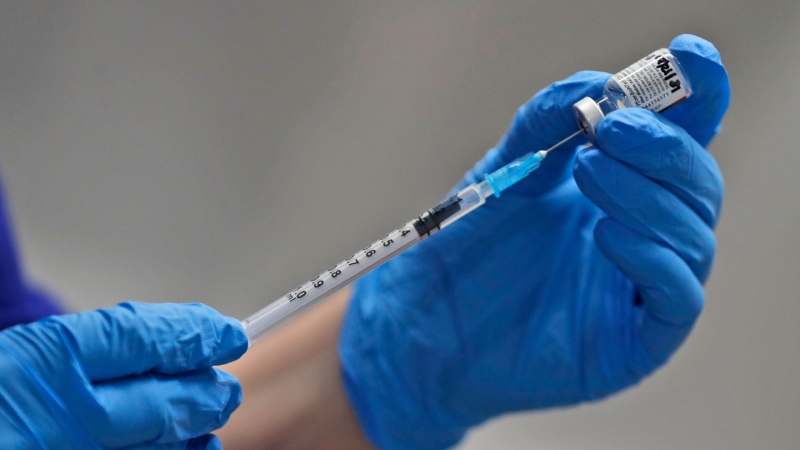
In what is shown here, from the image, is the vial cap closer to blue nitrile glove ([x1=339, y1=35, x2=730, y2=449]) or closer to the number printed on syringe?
blue nitrile glove ([x1=339, y1=35, x2=730, y2=449])

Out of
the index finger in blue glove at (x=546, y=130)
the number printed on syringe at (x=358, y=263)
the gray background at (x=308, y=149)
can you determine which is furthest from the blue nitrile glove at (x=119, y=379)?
the gray background at (x=308, y=149)

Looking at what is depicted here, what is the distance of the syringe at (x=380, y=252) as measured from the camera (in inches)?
41.0

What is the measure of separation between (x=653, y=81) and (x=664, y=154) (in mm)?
114

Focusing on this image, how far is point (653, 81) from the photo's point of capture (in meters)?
0.97

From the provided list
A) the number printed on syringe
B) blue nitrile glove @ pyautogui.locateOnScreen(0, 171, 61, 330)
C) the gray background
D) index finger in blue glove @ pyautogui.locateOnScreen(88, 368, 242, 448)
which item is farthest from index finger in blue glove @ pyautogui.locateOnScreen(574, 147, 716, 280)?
blue nitrile glove @ pyautogui.locateOnScreen(0, 171, 61, 330)

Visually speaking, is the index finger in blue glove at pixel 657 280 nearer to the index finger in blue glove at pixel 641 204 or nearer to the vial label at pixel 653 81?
the index finger in blue glove at pixel 641 204

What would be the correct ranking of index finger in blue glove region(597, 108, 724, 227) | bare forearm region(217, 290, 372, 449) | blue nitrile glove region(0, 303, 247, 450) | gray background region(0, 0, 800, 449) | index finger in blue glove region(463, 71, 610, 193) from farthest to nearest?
gray background region(0, 0, 800, 449) → bare forearm region(217, 290, 372, 449) → index finger in blue glove region(463, 71, 610, 193) → index finger in blue glove region(597, 108, 724, 227) → blue nitrile glove region(0, 303, 247, 450)

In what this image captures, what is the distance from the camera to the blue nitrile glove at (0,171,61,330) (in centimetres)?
104

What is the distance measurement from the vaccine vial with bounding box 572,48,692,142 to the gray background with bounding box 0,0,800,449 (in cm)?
58

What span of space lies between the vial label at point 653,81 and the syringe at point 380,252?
12cm

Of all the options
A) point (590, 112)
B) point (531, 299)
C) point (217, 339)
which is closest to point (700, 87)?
point (590, 112)

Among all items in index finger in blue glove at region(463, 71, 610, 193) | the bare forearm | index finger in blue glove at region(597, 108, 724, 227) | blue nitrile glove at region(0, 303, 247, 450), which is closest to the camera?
blue nitrile glove at region(0, 303, 247, 450)

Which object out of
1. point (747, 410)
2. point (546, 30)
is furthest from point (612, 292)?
point (546, 30)

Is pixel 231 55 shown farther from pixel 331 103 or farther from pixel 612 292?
pixel 612 292
